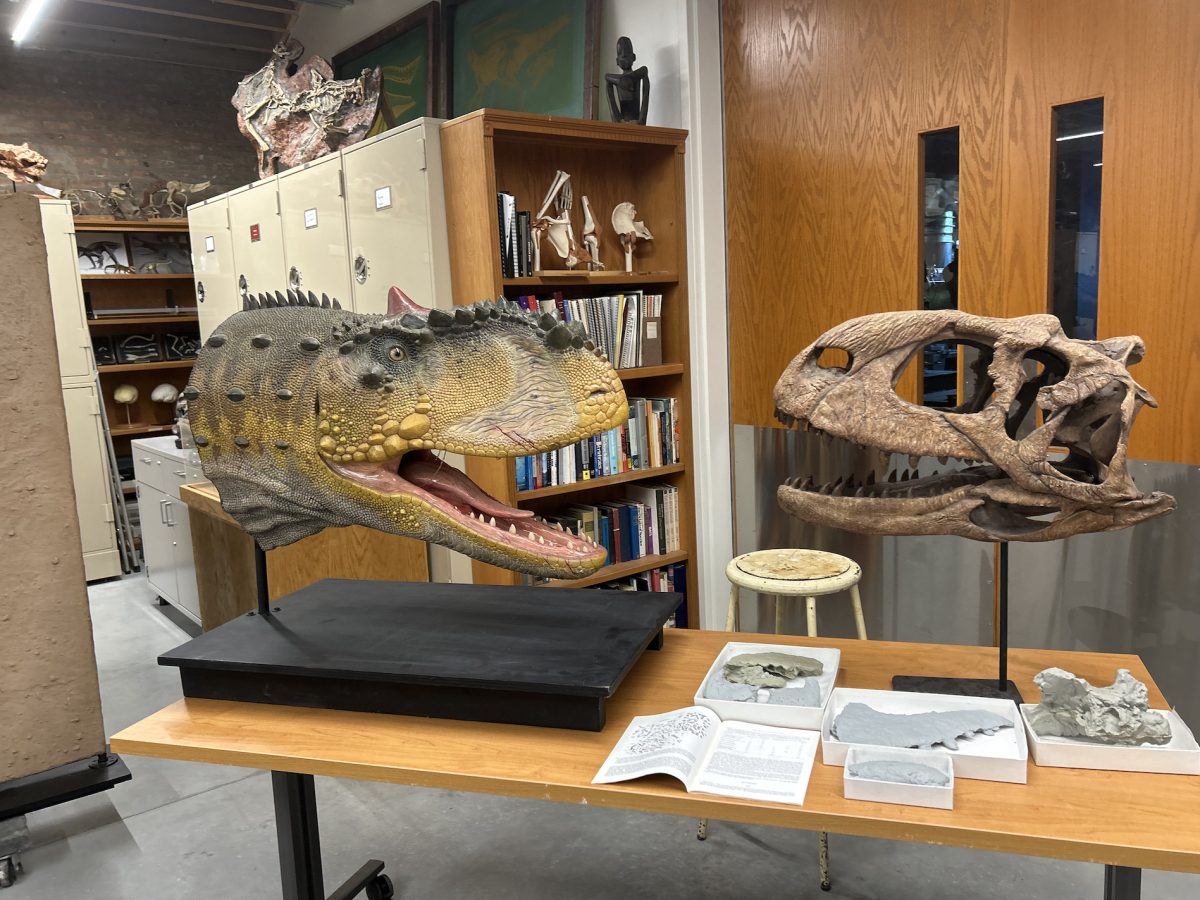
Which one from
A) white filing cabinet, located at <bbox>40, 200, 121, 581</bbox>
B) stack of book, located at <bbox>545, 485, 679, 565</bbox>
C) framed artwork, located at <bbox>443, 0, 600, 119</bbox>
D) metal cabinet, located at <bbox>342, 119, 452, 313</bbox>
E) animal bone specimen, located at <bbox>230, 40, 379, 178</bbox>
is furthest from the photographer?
white filing cabinet, located at <bbox>40, 200, 121, 581</bbox>

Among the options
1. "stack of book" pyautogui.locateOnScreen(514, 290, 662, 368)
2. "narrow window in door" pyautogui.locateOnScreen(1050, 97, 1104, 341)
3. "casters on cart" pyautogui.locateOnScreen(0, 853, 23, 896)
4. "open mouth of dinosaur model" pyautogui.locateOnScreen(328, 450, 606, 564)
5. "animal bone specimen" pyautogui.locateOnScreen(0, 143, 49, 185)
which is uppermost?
"animal bone specimen" pyautogui.locateOnScreen(0, 143, 49, 185)

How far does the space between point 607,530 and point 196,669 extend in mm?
2031

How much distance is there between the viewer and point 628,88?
11.6ft

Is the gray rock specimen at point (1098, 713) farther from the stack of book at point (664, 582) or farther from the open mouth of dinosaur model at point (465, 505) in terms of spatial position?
the stack of book at point (664, 582)

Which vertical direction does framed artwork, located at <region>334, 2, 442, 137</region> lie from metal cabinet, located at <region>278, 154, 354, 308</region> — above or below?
above

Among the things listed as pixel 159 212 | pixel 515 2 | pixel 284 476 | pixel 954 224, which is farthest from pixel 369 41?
pixel 284 476

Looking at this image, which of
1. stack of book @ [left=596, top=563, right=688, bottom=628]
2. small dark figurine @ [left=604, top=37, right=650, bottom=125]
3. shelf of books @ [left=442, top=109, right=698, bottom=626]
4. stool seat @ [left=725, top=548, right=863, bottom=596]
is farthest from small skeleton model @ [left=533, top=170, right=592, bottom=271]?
stool seat @ [left=725, top=548, right=863, bottom=596]

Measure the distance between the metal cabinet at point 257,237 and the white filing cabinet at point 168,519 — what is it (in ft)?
2.93

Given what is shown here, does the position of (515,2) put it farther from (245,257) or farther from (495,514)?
(495,514)

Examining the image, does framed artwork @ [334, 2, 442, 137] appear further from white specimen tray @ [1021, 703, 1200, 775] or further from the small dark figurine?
white specimen tray @ [1021, 703, 1200, 775]

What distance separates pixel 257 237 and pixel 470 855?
3049 millimetres

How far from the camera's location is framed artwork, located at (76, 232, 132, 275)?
6.34 meters

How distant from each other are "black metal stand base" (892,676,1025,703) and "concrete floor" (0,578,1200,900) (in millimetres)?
935

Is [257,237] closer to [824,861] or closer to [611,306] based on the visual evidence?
[611,306]
